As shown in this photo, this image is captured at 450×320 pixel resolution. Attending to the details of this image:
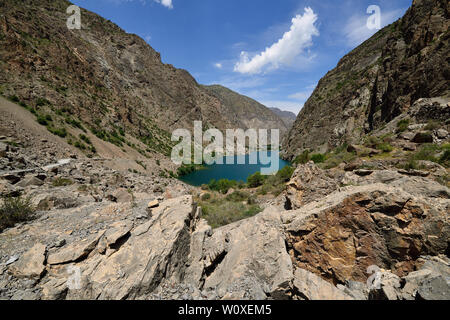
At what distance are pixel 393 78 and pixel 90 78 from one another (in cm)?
5235

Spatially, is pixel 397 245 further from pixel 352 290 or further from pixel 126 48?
pixel 126 48

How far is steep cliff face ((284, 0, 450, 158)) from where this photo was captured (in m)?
15.9

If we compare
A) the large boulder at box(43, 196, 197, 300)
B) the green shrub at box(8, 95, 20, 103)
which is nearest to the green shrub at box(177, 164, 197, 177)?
the green shrub at box(8, 95, 20, 103)

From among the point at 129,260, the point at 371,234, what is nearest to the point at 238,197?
the point at 371,234

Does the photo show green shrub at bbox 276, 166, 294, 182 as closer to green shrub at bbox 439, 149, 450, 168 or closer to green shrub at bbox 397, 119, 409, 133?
green shrub at bbox 397, 119, 409, 133

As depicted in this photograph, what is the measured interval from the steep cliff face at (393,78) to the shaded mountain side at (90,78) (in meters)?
37.2

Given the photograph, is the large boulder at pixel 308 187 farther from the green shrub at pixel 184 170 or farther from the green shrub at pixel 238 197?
the green shrub at pixel 184 170

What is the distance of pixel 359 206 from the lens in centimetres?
430

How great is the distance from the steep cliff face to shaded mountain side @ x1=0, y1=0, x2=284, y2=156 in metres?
37.2

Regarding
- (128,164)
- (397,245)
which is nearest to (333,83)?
(128,164)

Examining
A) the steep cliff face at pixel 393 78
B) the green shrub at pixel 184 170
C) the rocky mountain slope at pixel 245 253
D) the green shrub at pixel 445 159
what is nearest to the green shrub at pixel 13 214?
the rocky mountain slope at pixel 245 253

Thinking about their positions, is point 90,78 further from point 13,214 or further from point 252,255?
point 252,255

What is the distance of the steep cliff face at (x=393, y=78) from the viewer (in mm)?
15922

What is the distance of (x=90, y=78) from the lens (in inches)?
1496
